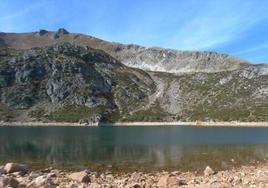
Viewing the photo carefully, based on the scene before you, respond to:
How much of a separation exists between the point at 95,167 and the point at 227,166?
17388 mm

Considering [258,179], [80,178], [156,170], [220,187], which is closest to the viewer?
[220,187]

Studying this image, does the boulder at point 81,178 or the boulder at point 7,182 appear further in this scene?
the boulder at point 81,178

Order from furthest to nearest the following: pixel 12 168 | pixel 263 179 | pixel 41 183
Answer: pixel 12 168, pixel 263 179, pixel 41 183

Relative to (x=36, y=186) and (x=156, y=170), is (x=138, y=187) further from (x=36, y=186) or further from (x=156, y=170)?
(x=156, y=170)

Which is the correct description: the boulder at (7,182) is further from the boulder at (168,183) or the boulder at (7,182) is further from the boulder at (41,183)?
the boulder at (168,183)

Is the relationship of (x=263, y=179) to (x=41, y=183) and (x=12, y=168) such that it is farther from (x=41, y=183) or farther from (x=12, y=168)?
(x=12, y=168)

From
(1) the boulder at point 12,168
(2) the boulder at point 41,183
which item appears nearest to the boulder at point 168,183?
(2) the boulder at point 41,183

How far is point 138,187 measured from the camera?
31.7 m

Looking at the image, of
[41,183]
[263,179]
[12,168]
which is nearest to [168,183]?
[263,179]

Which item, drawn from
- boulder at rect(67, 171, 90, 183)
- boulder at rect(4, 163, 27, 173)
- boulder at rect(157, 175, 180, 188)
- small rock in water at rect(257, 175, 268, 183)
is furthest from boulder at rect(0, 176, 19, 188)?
small rock in water at rect(257, 175, 268, 183)

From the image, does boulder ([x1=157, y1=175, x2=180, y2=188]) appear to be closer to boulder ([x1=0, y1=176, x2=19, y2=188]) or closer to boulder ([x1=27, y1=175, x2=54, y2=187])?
boulder ([x1=27, y1=175, x2=54, y2=187])

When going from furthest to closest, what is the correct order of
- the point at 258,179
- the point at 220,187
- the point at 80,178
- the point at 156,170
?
the point at 156,170
the point at 80,178
the point at 258,179
the point at 220,187

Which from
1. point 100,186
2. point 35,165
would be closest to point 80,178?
point 100,186

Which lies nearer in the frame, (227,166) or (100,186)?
(100,186)
